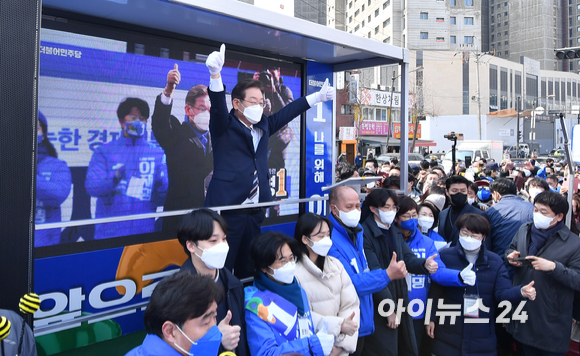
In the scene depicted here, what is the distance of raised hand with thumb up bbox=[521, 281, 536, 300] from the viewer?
3814mm

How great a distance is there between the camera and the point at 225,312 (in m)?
2.66

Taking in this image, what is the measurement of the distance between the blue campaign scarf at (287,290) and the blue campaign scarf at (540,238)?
242cm

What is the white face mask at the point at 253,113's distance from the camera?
368 cm

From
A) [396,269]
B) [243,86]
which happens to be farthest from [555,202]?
[243,86]

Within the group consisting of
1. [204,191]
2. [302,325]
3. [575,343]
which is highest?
[204,191]

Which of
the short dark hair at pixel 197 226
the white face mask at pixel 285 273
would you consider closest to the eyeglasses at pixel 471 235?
the white face mask at pixel 285 273

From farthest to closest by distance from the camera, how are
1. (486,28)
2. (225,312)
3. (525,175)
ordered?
(486,28) < (525,175) < (225,312)

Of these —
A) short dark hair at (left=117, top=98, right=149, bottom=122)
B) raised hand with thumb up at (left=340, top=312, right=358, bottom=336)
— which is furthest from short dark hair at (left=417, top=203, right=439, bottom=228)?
short dark hair at (left=117, top=98, right=149, bottom=122)

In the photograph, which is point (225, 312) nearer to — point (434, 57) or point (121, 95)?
point (121, 95)

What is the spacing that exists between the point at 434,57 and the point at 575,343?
5947 centimetres

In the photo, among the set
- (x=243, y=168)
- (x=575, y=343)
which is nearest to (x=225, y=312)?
(x=243, y=168)

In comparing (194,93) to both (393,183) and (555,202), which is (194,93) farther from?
(555,202)

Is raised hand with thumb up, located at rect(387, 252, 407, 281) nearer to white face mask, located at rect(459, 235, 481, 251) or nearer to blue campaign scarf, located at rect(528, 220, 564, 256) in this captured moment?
white face mask, located at rect(459, 235, 481, 251)

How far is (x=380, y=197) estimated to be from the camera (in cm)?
394
